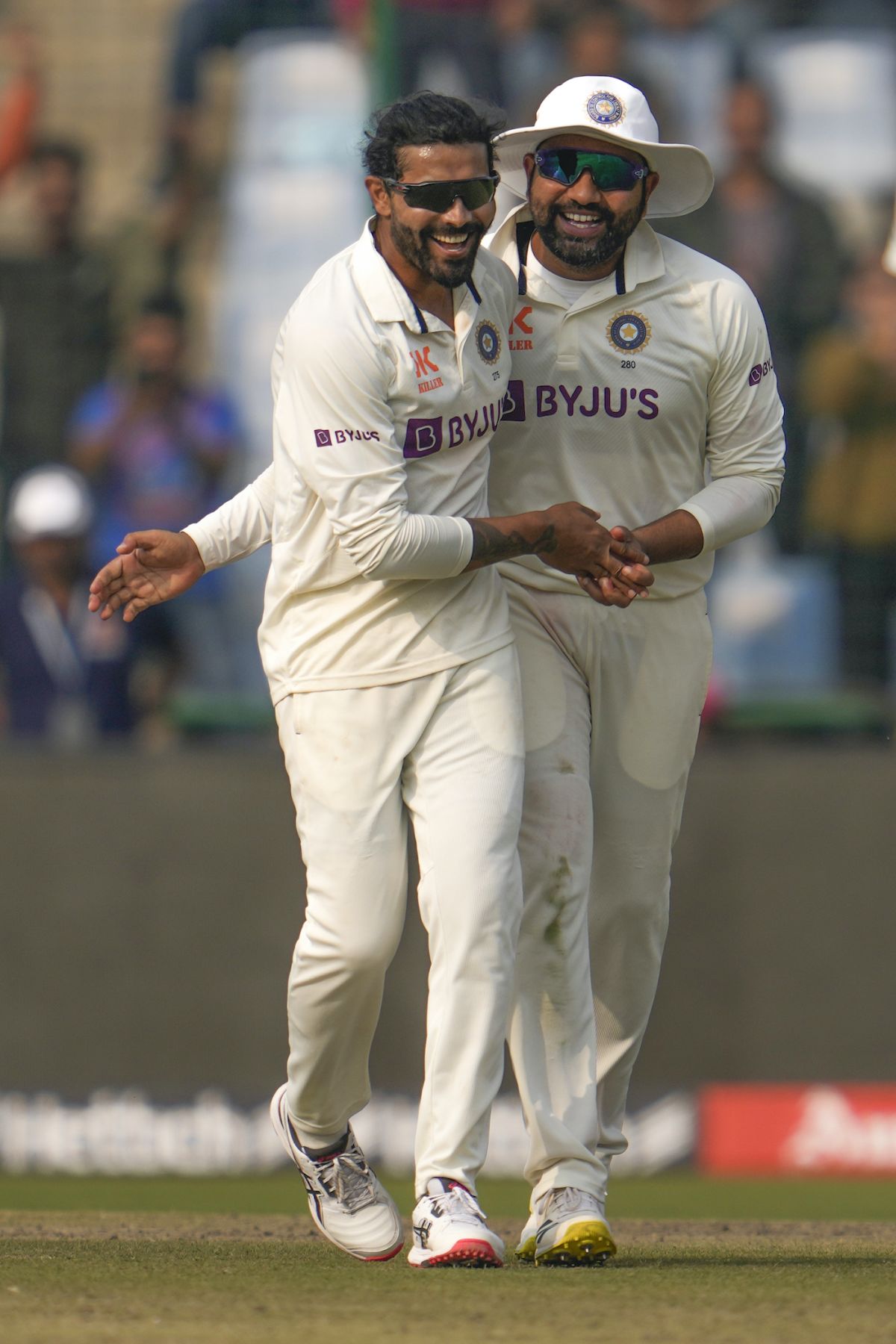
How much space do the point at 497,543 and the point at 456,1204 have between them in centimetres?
114

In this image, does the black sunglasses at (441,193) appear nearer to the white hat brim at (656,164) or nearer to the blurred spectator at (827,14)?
the white hat brim at (656,164)

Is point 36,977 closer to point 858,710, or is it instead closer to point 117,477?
point 117,477

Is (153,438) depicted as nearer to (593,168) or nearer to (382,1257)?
(593,168)

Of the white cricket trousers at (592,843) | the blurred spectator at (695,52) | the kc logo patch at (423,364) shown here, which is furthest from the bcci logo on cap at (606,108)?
the blurred spectator at (695,52)

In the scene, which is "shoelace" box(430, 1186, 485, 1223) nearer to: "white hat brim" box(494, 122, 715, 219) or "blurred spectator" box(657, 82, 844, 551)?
"white hat brim" box(494, 122, 715, 219)

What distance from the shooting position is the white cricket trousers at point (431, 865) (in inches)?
153

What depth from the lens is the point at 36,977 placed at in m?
7.99

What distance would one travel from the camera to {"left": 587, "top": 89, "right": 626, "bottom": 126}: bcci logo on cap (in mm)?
4129

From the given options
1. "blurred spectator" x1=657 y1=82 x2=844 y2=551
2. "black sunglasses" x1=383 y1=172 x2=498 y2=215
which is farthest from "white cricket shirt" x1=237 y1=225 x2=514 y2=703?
"blurred spectator" x1=657 y1=82 x2=844 y2=551

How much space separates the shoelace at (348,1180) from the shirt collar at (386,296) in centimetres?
154

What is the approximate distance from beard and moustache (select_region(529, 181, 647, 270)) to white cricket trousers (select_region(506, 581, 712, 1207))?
633mm

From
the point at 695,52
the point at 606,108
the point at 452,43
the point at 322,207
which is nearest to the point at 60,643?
the point at 322,207

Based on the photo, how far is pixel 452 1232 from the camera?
3.81 m

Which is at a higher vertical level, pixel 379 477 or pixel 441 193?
pixel 441 193
